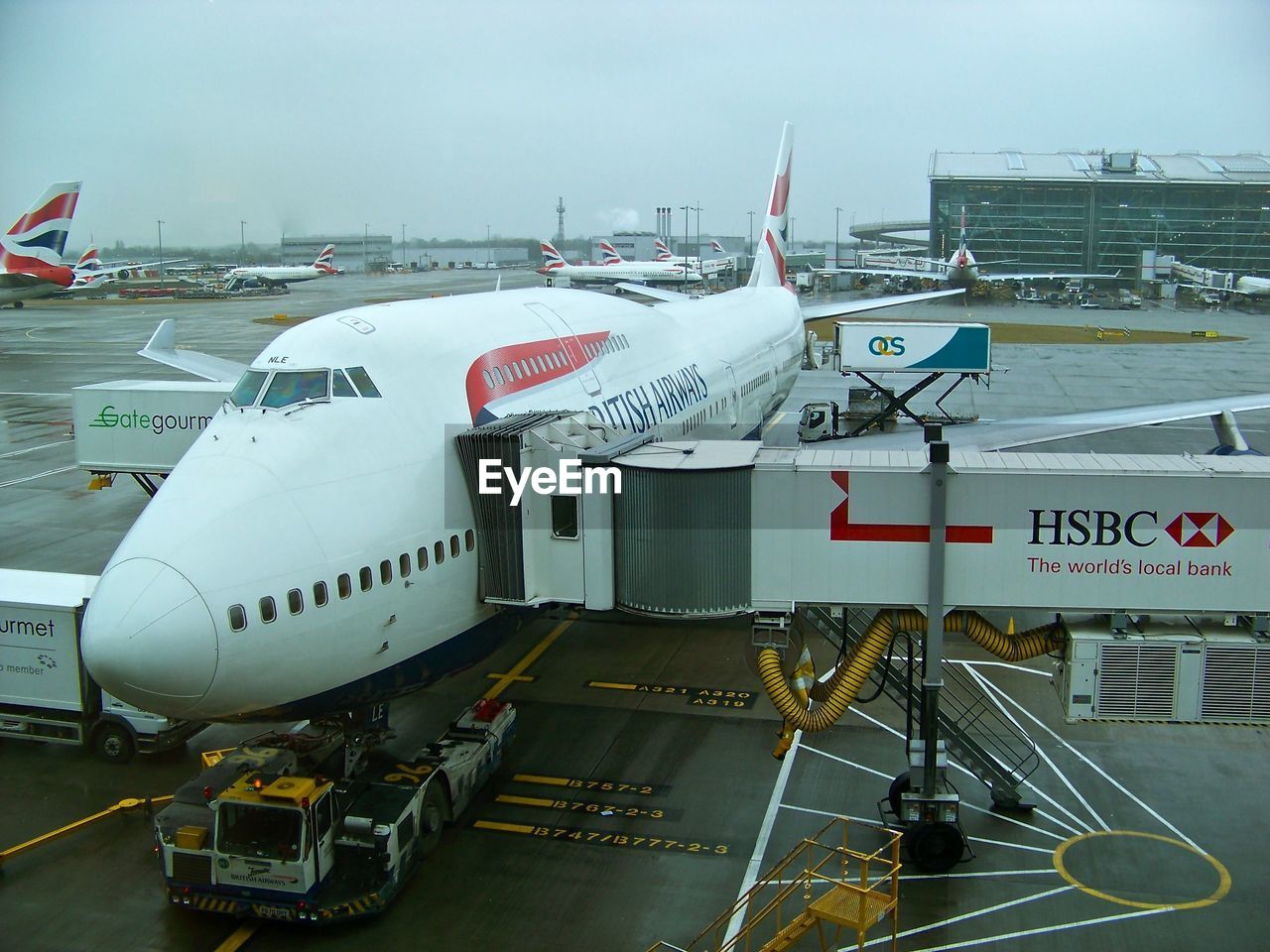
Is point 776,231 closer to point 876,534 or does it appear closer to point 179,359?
point 179,359

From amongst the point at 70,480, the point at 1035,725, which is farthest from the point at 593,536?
the point at 70,480

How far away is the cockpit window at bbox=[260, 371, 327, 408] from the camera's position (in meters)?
14.6

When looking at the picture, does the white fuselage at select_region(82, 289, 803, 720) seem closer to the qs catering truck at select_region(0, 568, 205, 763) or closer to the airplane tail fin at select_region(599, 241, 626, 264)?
the qs catering truck at select_region(0, 568, 205, 763)

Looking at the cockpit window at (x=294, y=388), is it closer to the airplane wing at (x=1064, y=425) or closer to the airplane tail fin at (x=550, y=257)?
the airplane wing at (x=1064, y=425)

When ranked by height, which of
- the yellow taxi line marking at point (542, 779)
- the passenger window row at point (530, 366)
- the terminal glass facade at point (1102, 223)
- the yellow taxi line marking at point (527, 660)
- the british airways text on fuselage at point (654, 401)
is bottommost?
the yellow taxi line marking at point (542, 779)

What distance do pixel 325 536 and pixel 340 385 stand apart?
8.64 ft

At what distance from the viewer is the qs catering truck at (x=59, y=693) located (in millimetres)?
18109

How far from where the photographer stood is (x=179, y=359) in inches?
1437

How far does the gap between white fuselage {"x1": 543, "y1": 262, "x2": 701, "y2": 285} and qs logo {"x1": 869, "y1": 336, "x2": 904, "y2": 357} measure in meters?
75.0

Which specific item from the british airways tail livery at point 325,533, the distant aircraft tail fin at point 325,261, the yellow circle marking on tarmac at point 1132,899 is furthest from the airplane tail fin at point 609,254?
the yellow circle marking on tarmac at point 1132,899

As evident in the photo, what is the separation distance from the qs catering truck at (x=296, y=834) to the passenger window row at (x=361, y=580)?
260 cm

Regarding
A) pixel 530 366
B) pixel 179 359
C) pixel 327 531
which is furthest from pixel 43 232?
pixel 327 531

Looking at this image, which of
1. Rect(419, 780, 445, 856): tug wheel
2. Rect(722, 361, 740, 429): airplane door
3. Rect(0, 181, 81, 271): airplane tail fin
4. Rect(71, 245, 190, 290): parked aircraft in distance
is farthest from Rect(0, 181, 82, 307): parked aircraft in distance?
Rect(419, 780, 445, 856): tug wheel

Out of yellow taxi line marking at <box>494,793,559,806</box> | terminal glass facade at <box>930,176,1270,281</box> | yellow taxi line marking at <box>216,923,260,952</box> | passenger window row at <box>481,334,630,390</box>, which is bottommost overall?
yellow taxi line marking at <box>216,923,260,952</box>
